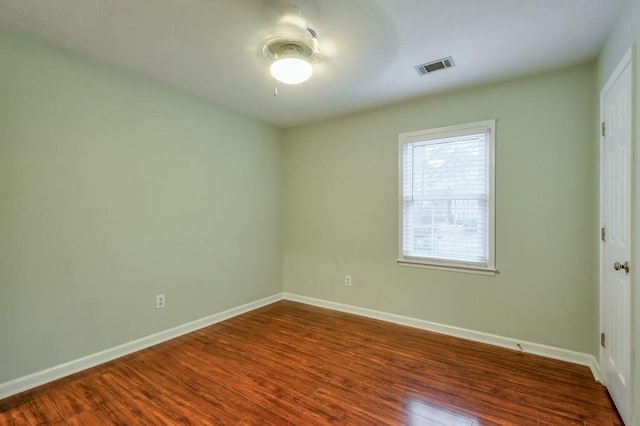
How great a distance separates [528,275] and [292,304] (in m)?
2.80

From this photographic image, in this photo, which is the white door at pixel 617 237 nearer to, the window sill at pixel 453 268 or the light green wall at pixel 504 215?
the light green wall at pixel 504 215

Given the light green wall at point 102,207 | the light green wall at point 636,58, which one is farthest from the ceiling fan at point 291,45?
the light green wall at point 636,58

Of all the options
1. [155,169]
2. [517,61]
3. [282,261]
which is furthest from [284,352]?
[517,61]

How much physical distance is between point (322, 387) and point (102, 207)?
230cm

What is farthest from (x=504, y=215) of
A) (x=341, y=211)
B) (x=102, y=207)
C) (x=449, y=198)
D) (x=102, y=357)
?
(x=102, y=357)

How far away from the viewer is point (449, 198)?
3107mm

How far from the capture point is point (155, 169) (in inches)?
114

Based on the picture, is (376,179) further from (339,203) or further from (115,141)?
(115,141)

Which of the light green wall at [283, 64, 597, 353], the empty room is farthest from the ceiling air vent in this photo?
the light green wall at [283, 64, 597, 353]

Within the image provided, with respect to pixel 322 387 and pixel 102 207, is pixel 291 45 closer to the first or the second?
pixel 102 207

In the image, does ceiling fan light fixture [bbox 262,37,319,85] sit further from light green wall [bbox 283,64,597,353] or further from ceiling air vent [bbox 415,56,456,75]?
light green wall [bbox 283,64,597,353]

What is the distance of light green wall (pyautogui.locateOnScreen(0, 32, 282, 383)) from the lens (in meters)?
2.11

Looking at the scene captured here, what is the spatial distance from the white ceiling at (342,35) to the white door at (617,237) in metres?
0.52

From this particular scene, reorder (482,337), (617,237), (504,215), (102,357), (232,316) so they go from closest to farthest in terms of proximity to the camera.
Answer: (617,237)
(102,357)
(504,215)
(482,337)
(232,316)
